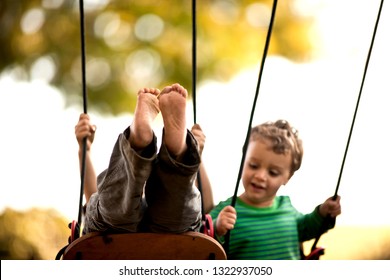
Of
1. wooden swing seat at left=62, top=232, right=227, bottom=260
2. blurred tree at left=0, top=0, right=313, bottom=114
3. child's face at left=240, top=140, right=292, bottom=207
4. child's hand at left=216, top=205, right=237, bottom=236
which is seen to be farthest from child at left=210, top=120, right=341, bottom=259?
blurred tree at left=0, top=0, right=313, bottom=114

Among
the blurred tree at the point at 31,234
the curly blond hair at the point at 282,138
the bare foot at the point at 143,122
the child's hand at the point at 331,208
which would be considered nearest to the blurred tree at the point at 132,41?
the blurred tree at the point at 31,234

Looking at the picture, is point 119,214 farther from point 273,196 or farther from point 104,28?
point 104,28

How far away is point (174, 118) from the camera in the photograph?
96 centimetres

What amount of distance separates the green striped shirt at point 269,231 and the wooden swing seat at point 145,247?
1.54 ft

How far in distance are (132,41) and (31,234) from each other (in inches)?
59.1

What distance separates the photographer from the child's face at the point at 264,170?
1.49 m

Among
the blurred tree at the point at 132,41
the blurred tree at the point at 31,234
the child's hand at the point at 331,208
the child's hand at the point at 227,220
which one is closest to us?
the child's hand at the point at 227,220

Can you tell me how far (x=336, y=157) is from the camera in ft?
11.3

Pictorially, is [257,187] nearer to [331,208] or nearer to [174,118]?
[331,208]

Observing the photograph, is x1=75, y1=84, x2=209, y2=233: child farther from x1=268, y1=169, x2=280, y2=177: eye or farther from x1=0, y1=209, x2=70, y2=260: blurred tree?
x1=0, y1=209, x2=70, y2=260: blurred tree

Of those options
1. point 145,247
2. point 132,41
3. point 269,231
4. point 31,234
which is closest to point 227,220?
point 145,247

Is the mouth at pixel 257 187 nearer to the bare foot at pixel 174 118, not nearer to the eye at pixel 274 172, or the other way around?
the eye at pixel 274 172
